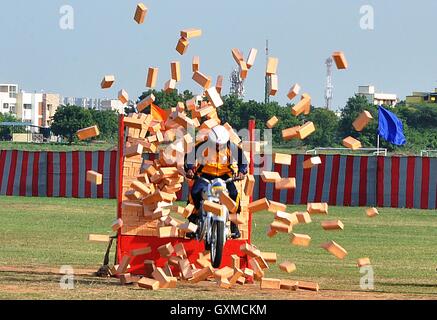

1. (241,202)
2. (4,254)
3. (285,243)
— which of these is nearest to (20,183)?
(285,243)

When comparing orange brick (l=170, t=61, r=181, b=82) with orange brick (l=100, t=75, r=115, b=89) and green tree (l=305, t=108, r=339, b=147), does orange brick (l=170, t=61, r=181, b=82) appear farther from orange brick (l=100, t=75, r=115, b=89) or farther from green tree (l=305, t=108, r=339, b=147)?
green tree (l=305, t=108, r=339, b=147)

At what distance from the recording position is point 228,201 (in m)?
14.8

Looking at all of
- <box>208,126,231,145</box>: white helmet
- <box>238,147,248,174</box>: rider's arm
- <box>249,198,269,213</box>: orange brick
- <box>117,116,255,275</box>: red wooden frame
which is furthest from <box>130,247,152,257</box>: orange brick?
<box>208,126,231,145</box>: white helmet

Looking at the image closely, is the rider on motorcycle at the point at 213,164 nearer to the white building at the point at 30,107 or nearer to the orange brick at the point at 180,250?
the orange brick at the point at 180,250

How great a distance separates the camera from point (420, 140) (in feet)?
187

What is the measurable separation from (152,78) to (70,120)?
5813cm

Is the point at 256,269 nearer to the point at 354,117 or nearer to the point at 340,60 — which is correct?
the point at 340,60

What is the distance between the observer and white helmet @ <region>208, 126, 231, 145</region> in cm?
1498

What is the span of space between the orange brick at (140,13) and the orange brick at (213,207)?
2356mm

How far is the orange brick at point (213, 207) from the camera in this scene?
14648mm

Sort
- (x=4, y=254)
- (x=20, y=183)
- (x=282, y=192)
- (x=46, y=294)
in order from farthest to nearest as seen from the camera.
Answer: (x=20, y=183) < (x=282, y=192) < (x=4, y=254) < (x=46, y=294)

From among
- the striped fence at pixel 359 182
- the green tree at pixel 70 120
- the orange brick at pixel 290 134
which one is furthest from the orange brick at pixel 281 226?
the green tree at pixel 70 120
